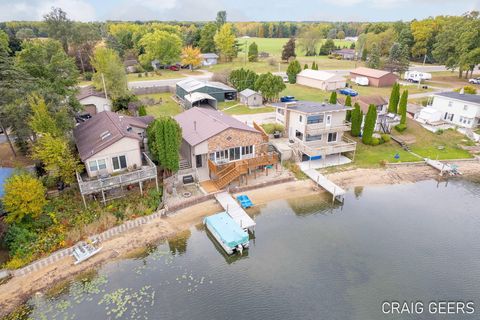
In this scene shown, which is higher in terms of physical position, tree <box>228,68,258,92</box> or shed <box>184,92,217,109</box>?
tree <box>228,68,258,92</box>

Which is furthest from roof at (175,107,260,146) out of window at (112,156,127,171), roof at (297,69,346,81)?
roof at (297,69,346,81)

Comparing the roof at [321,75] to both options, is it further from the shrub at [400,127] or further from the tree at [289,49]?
the tree at [289,49]

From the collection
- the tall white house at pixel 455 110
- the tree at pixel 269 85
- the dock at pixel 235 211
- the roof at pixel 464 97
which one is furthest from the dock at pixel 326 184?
the roof at pixel 464 97

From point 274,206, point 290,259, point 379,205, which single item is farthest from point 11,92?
point 379,205

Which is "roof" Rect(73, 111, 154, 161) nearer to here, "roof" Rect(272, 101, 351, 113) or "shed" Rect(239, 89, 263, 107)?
"roof" Rect(272, 101, 351, 113)

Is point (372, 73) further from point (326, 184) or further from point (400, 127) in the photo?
point (326, 184)

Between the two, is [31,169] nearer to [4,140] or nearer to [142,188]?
[142,188]

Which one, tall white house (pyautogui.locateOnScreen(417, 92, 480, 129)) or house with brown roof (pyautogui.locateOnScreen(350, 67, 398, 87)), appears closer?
tall white house (pyautogui.locateOnScreen(417, 92, 480, 129))

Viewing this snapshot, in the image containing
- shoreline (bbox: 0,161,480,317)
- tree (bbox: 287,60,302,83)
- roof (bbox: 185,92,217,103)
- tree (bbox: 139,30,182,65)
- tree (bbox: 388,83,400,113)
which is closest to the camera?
shoreline (bbox: 0,161,480,317)
